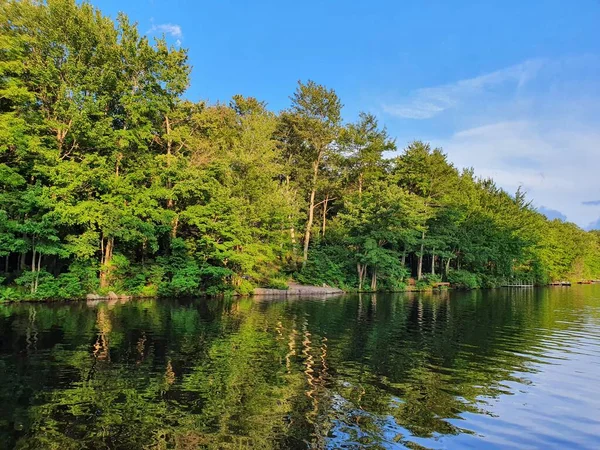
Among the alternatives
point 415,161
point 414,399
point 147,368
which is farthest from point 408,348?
point 415,161

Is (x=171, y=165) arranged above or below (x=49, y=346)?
above

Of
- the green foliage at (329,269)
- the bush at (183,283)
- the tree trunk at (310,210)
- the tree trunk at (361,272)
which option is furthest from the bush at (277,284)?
the tree trunk at (361,272)

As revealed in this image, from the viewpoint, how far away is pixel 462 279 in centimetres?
5138

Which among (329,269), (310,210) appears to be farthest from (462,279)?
(310,210)

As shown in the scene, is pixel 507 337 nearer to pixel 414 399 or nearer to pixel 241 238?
pixel 414 399

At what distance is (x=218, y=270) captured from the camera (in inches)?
1239

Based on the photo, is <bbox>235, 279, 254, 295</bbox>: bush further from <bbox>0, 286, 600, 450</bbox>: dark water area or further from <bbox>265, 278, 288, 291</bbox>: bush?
<bbox>0, 286, 600, 450</bbox>: dark water area

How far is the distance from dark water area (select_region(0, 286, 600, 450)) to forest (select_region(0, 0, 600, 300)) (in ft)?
28.3

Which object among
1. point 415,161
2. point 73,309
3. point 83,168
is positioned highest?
point 415,161

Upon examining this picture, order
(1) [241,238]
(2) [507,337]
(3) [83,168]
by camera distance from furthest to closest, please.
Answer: (1) [241,238]
(3) [83,168]
(2) [507,337]

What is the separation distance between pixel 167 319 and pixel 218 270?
1186 cm

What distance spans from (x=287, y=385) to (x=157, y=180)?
943 inches

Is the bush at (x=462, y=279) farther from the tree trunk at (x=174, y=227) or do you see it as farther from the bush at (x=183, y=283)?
the tree trunk at (x=174, y=227)

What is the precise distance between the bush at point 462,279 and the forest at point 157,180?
2908mm
